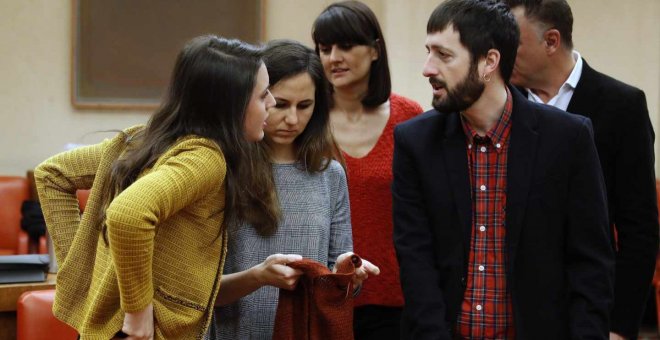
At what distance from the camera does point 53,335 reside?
9.02 ft

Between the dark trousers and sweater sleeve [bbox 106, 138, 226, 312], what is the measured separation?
3.16ft

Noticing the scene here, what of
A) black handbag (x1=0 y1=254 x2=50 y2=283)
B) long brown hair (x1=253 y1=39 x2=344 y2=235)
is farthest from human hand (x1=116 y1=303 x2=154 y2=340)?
black handbag (x1=0 y1=254 x2=50 y2=283)

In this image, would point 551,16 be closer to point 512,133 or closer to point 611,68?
point 512,133

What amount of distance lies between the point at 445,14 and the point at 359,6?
2.47 ft

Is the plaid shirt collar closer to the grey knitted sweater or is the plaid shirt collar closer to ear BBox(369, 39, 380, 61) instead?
the grey knitted sweater

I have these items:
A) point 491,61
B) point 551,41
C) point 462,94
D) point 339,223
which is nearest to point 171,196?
point 339,223

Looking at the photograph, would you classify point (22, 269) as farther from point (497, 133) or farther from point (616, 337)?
point (616, 337)

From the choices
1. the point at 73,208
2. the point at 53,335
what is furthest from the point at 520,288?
the point at 53,335

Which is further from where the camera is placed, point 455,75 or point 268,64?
point 268,64

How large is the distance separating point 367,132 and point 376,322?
624mm

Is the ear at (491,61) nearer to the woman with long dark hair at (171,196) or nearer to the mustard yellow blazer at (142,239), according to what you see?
the woman with long dark hair at (171,196)

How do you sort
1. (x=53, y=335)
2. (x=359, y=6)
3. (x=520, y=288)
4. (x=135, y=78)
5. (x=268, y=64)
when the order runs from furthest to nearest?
(x=135, y=78)
(x=359, y=6)
(x=53, y=335)
(x=268, y=64)
(x=520, y=288)

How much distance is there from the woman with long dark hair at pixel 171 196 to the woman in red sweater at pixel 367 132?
27.3 inches

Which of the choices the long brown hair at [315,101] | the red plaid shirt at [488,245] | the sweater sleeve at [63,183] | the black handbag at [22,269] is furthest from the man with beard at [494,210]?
the black handbag at [22,269]
